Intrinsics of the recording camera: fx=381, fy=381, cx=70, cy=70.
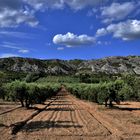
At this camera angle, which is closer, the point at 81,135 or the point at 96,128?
the point at 81,135

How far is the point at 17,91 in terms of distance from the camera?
56906 millimetres

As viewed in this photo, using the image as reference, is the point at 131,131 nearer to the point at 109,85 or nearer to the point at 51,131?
the point at 51,131

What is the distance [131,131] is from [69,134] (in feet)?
17.5

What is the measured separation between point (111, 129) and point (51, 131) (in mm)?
5040

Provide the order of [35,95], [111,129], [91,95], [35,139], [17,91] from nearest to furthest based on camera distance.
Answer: [35,139] → [111,129] → [17,91] → [35,95] → [91,95]

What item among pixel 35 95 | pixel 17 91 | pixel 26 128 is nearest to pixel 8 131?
pixel 26 128

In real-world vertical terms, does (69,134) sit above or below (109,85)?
below

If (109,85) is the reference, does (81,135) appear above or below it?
below

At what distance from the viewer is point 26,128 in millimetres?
29625

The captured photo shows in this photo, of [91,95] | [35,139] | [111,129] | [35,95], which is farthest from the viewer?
[91,95]

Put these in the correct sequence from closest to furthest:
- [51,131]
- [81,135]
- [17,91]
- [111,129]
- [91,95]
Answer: [81,135]
[51,131]
[111,129]
[17,91]
[91,95]

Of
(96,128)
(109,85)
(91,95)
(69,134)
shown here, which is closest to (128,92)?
(109,85)

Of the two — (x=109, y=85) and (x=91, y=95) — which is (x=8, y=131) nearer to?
(x=109, y=85)

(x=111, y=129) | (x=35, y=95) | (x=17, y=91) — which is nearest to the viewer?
(x=111, y=129)
